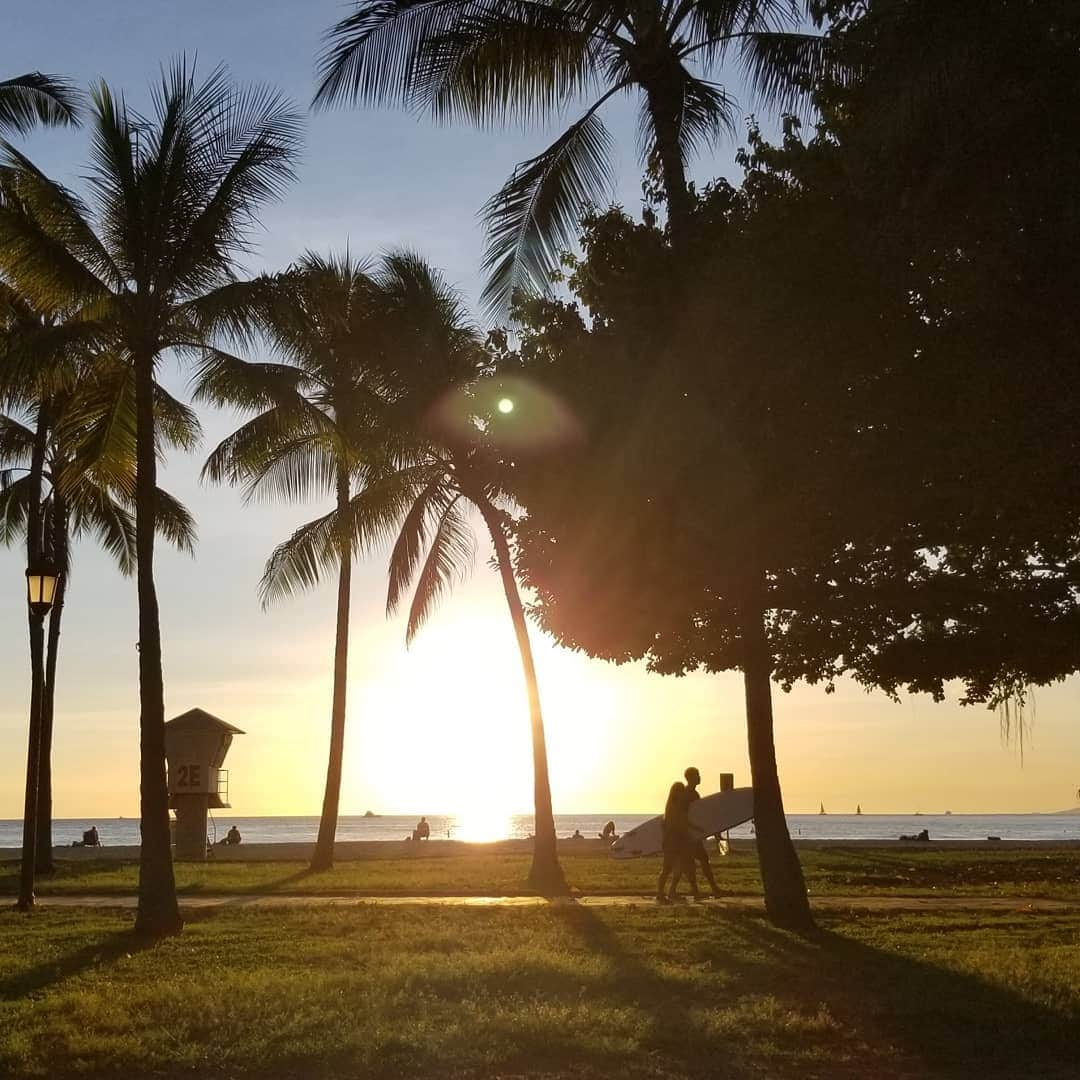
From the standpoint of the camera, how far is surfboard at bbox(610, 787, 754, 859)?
92.2 feet

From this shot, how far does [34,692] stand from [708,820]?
14.6 m

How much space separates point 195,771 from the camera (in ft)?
117

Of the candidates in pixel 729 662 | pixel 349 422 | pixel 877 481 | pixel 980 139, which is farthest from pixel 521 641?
pixel 980 139

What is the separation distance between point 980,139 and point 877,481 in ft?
11.0

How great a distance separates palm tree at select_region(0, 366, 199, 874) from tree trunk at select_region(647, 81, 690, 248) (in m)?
7.47

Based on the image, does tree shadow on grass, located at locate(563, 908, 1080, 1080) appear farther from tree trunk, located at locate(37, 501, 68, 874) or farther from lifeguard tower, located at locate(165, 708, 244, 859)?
lifeguard tower, located at locate(165, 708, 244, 859)

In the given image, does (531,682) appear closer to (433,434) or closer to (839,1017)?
(433,434)

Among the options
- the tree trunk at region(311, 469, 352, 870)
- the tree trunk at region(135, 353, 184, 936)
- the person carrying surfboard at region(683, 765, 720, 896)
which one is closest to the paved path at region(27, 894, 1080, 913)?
the person carrying surfboard at region(683, 765, 720, 896)

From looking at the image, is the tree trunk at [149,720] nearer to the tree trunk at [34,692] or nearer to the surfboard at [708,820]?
the tree trunk at [34,692]

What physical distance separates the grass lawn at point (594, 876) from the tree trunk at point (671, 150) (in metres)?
10.3

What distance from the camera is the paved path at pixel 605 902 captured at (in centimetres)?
1698

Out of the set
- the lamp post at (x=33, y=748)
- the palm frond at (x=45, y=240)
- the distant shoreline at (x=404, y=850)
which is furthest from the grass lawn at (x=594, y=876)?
the palm frond at (x=45, y=240)

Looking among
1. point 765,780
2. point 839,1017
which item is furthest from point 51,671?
point 839,1017

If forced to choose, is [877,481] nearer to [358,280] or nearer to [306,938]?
[306,938]
